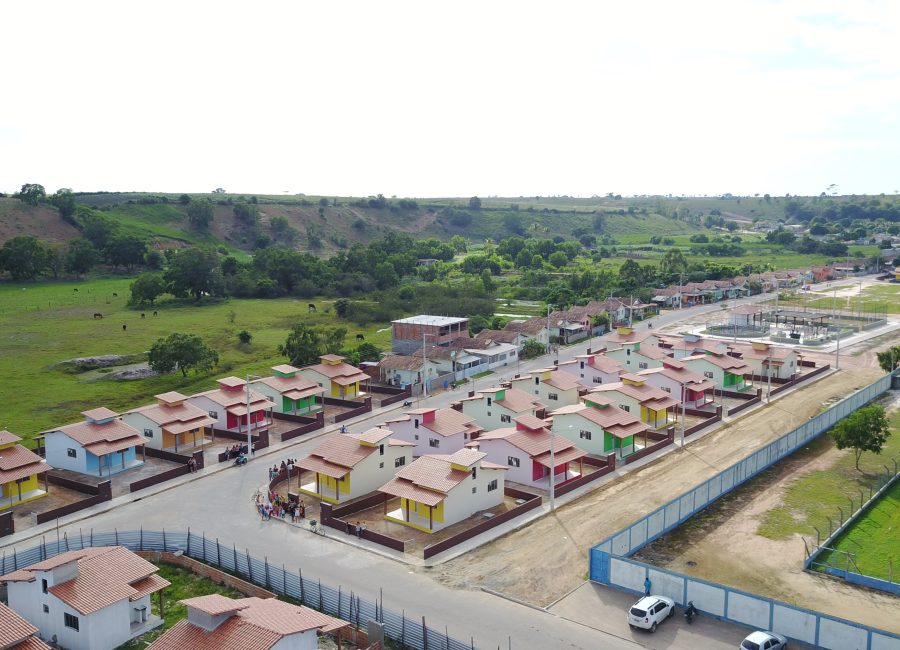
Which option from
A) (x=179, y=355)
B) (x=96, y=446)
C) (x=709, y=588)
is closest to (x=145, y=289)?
(x=179, y=355)

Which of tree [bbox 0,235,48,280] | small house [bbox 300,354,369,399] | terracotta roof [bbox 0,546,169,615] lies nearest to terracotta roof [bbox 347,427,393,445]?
terracotta roof [bbox 0,546,169,615]

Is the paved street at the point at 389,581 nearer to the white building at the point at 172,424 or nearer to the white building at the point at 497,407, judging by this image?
the white building at the point at 172,424

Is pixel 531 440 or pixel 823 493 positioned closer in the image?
pixel 823 493

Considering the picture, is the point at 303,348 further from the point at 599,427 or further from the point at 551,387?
the point at 599,427

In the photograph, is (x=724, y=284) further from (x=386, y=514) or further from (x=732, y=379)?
(x=386, y=514)

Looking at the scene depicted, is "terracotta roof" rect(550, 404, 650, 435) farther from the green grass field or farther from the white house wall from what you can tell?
the green grass field

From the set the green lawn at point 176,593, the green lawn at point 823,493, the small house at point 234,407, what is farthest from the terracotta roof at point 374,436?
the green lawn at point 823,493
